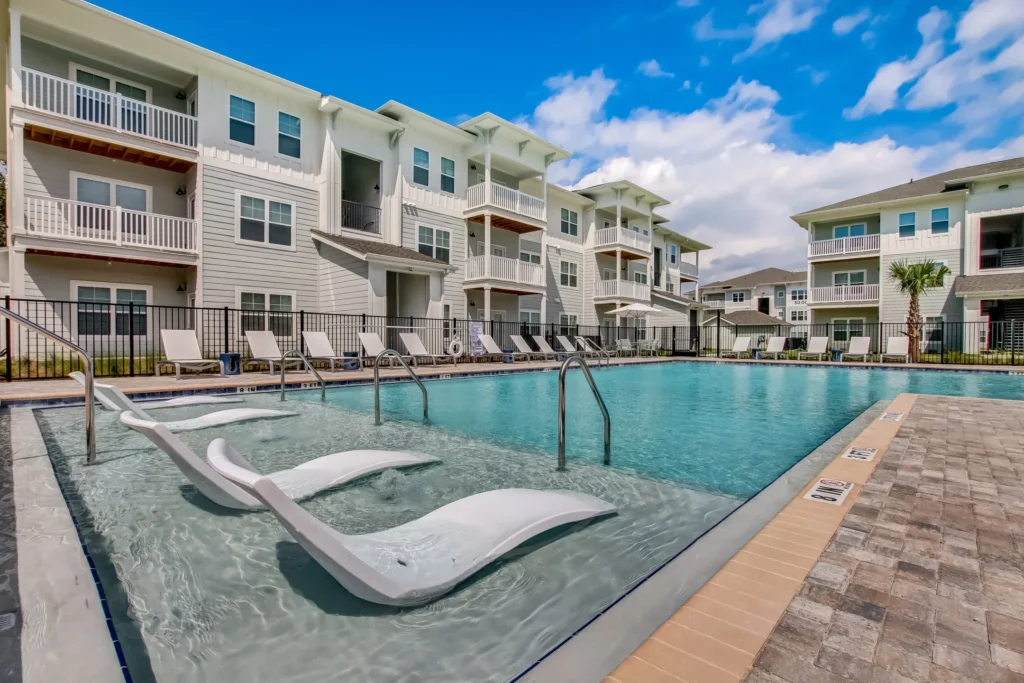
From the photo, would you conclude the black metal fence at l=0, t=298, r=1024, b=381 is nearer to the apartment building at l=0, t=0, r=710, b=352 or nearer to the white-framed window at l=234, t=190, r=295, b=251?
the apartment building at l=0, t=0, r=710, b=352

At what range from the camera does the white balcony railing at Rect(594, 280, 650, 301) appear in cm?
2452

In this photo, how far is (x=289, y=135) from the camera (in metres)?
15.1

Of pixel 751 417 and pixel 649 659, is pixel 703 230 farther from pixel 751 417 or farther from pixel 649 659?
pixel 649 659

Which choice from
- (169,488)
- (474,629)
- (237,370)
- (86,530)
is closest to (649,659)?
(474,629)

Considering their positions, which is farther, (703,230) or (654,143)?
(703,230)

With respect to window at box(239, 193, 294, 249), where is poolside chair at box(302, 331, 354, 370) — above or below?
below

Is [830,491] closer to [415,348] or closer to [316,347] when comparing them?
[316,347]

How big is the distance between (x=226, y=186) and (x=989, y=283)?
2868cm

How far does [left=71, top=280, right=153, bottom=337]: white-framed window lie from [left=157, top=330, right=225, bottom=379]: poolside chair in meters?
2.41

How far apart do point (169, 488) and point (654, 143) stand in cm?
2308

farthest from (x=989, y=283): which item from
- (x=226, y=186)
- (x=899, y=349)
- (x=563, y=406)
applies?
(x=226, y=186)

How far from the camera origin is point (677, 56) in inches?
675

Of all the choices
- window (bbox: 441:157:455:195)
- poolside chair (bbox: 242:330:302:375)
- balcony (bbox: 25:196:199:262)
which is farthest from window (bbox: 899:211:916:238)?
balcony (bbox: 25:196:199:262)

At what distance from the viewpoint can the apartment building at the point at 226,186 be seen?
11500mm
